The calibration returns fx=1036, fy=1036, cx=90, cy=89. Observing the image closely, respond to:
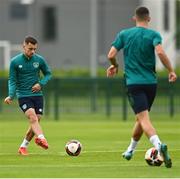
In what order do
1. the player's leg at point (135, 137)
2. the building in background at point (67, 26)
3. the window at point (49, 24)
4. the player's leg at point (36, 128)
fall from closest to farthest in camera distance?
the player's leg at point (135, 137)
the player's leg at point (36, 128)
the building in background at point (67, 26)
the window at point (49, 24)

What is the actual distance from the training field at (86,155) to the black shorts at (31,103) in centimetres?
84

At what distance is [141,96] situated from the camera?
1599cm

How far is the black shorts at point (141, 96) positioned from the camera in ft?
52.3

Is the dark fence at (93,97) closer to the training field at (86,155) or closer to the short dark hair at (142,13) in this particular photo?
the training field at (86,155)

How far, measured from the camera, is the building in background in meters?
65.4

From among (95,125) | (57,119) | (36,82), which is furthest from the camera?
(57,119)

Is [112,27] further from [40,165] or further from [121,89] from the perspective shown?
[40,165]

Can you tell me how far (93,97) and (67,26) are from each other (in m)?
30.2

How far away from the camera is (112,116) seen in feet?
119

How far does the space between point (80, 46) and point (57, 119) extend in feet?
104

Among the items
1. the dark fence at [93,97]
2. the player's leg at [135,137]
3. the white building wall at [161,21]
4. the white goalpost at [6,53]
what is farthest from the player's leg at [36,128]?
the white building wall at [161,21]

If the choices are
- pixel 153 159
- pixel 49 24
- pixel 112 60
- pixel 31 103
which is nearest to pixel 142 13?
pixel 112 60

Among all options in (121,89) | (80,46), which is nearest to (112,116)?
(121,89)

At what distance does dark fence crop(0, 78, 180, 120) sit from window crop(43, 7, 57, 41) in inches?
1144
